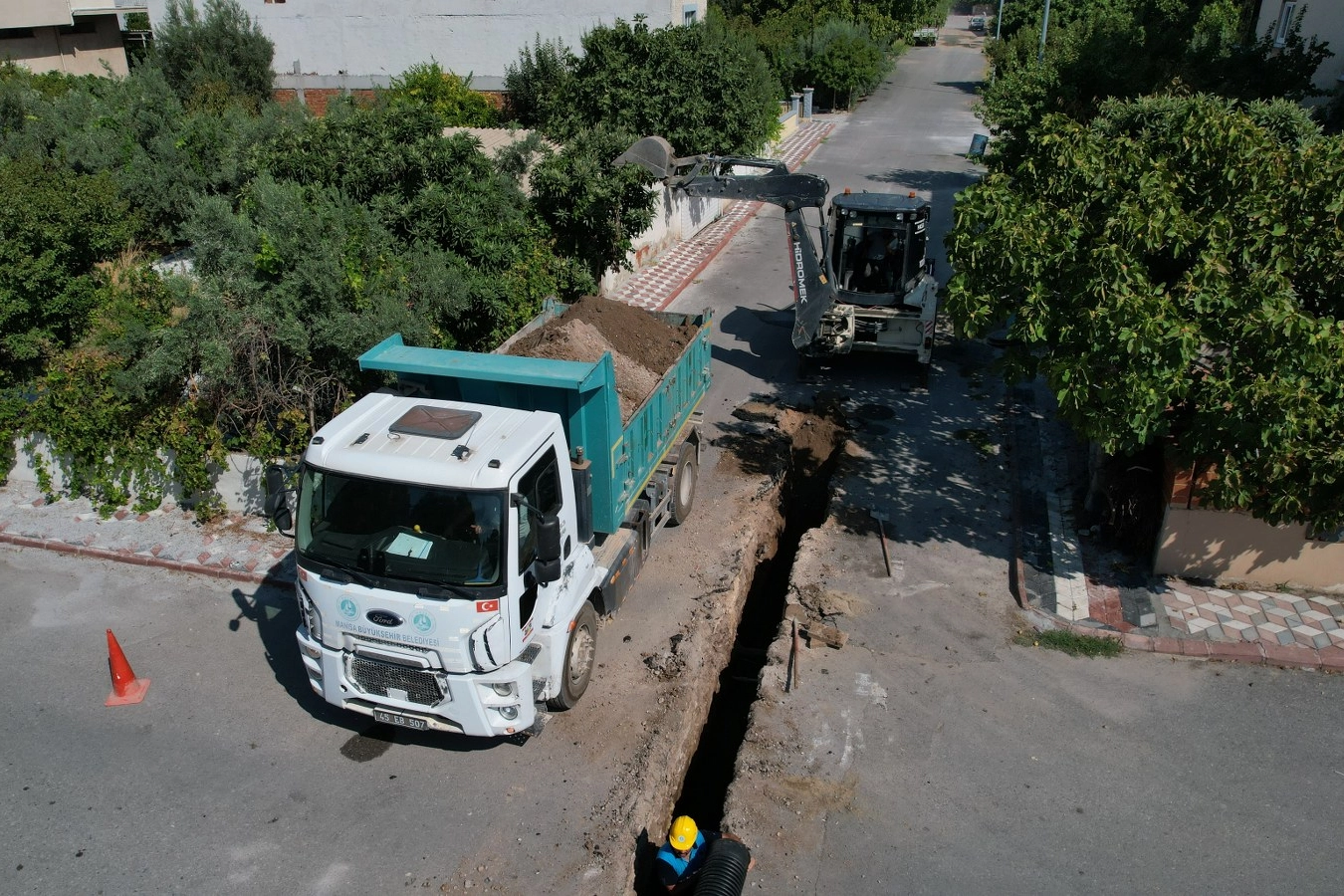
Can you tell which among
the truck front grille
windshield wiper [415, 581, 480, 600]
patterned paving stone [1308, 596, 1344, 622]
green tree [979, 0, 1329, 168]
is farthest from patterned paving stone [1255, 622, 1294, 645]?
green tree [979, 0, 1329, 168]

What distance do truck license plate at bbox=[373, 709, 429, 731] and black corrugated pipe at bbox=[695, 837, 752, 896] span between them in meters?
2.48

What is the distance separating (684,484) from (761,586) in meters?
1.55

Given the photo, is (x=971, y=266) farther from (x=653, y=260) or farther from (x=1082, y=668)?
(x=653, y=260)

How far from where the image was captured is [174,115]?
19109mm

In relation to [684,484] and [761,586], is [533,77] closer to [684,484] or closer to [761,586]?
[684,484]

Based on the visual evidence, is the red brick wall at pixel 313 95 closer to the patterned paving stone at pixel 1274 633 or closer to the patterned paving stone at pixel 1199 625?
the patterned paving stone at pixel 1199 625

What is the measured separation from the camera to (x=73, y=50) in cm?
3238

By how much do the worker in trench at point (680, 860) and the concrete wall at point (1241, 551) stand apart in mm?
6366

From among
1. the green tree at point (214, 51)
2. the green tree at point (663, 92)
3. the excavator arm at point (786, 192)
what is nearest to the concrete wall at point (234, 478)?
the excavator arm at point (786, 192)

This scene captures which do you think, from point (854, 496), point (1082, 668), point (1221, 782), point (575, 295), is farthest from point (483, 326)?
point (1221, 782)

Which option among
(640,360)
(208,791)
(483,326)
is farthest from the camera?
(483,326)

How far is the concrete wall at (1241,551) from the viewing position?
9.91 m

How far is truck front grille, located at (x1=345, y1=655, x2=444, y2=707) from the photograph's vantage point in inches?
289

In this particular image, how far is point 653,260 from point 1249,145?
1330cm
